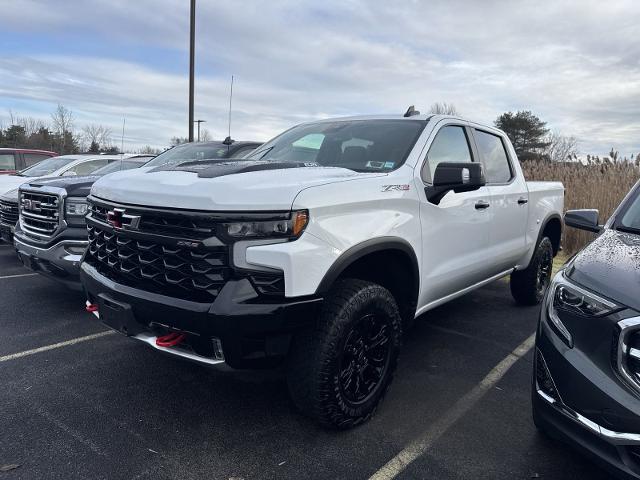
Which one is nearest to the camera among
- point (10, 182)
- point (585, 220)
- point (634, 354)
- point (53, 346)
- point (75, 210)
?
point (634, 354)

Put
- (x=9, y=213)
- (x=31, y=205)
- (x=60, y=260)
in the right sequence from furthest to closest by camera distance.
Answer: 1. (x=9, y=213)
2. (x=31, y=205)
3. (x=60, y=260)

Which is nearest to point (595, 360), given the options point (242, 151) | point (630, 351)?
point (630, 351)

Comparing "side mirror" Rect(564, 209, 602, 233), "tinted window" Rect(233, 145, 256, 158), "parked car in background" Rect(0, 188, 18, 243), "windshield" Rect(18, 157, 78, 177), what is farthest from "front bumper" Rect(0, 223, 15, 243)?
"side mirror" Rect(564, 209, 602, 233)

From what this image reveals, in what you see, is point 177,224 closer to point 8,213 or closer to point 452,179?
point 452,179

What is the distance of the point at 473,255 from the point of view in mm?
3928

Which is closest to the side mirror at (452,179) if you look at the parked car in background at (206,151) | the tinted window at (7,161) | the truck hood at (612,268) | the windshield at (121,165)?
the truck hood at (612,268)

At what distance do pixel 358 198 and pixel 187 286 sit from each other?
1030 millimetres

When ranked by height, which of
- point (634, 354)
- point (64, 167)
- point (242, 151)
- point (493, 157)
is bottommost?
point (634, 354)

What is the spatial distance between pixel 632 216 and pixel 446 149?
52.1 inches

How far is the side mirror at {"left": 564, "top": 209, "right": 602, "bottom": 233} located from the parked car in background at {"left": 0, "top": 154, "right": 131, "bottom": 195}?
24.9 feet

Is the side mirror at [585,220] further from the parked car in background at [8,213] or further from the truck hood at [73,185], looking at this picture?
the parked car in background at [8,213]

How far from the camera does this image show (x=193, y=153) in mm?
7258

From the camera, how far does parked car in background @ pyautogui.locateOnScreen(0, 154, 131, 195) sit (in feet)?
27.6

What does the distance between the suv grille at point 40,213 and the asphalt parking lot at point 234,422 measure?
118 centimetres
